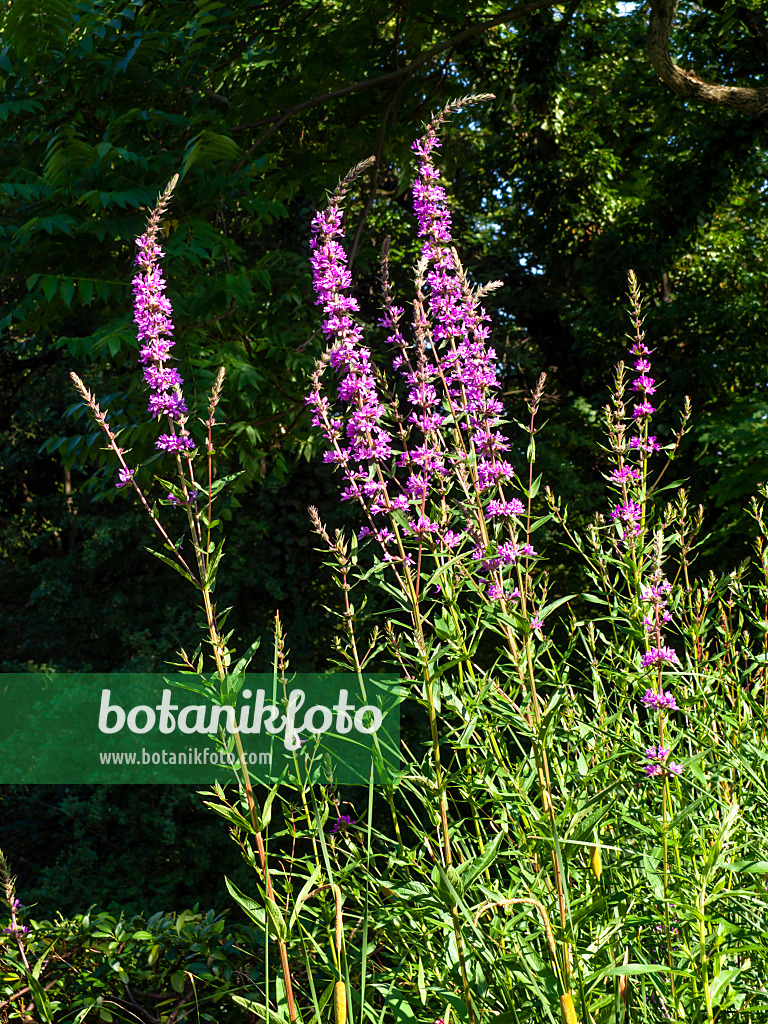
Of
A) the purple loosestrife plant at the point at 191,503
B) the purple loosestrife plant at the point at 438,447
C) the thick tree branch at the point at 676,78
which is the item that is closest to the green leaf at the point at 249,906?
the purple loosestrife plant at the point at 191,503

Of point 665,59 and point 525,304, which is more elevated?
point 525,304

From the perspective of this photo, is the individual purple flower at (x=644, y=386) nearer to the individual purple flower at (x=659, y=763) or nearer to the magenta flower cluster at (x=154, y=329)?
the individual purple flower at (x=659, y=763)

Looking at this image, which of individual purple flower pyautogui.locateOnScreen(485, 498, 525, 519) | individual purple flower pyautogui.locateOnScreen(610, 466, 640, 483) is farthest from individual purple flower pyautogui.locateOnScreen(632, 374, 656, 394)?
individual purple flower pyautogui.locateOnScreen(485, 498, 525, 519)

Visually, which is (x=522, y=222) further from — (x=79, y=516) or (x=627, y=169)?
(x=79, y=516)

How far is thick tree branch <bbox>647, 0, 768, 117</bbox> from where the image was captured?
476 cm

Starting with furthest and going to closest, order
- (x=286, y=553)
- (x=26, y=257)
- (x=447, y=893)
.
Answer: (x=286, y=553) → (x=26, y=257) → (x=447, y=893)

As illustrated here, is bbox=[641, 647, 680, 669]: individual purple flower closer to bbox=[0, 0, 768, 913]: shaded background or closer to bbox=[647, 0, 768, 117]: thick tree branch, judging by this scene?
bbox=[0, 0, 768, 913]: shaded background

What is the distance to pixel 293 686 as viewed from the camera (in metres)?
7.70

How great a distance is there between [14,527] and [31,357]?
1.96 m

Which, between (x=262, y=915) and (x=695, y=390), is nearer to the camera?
(x=262, y=915)

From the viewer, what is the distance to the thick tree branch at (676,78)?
15.6 feet

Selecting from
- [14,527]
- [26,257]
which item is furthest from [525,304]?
[26,257]

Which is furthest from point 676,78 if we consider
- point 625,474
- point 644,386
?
point 625,474

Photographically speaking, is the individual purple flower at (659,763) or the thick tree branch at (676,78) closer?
the individual purple flower at (659,763)
